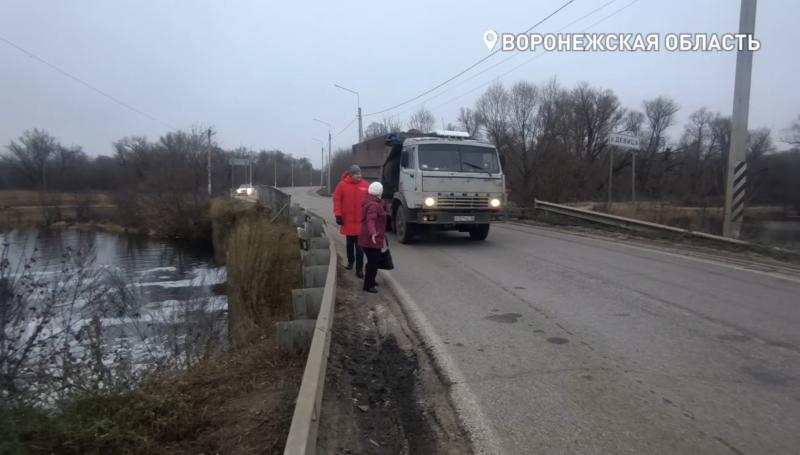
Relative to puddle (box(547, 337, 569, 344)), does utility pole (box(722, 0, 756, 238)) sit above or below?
above

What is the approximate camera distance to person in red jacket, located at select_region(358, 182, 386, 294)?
7.23 meters

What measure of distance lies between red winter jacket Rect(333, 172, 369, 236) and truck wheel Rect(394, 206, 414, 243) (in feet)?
12.5

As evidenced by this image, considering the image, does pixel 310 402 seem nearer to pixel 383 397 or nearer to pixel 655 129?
pixel 383 397

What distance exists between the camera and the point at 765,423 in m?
3.35

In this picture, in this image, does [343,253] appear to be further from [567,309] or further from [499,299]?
[567,309]

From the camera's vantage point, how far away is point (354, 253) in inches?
359

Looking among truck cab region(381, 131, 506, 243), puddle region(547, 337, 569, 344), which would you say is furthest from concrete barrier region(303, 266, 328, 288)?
truck cab region(381, 131, 506, 243)

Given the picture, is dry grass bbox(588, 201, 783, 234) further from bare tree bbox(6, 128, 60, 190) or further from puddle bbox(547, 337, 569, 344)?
bare tree bbox(6, 128, 60, 190)

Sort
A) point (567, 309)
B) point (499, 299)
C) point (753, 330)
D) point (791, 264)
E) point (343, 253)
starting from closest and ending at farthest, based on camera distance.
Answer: point (753, 330) < point (567, 309) < point (499, 299) < point (791, 264) < point (343, 253)

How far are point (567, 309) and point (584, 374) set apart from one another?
2070mm

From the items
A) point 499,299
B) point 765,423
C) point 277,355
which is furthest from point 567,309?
point 277,355

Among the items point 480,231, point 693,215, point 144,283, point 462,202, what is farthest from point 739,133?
point 144,283

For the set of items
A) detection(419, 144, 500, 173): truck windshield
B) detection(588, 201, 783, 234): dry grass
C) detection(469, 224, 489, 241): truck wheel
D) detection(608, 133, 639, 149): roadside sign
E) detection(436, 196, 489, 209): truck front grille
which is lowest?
detection(469, 224, 489, 241): truck wheel

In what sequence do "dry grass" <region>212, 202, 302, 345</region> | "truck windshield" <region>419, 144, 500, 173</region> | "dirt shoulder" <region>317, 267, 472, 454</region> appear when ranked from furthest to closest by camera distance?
1. "truck windshield" <region>419, 144, 500, 173</region>
2. "dry grass" <region>212, 202, 302, 345</region>
3. "dirt shoulder" <region>317, 267, 472, 454</region>
